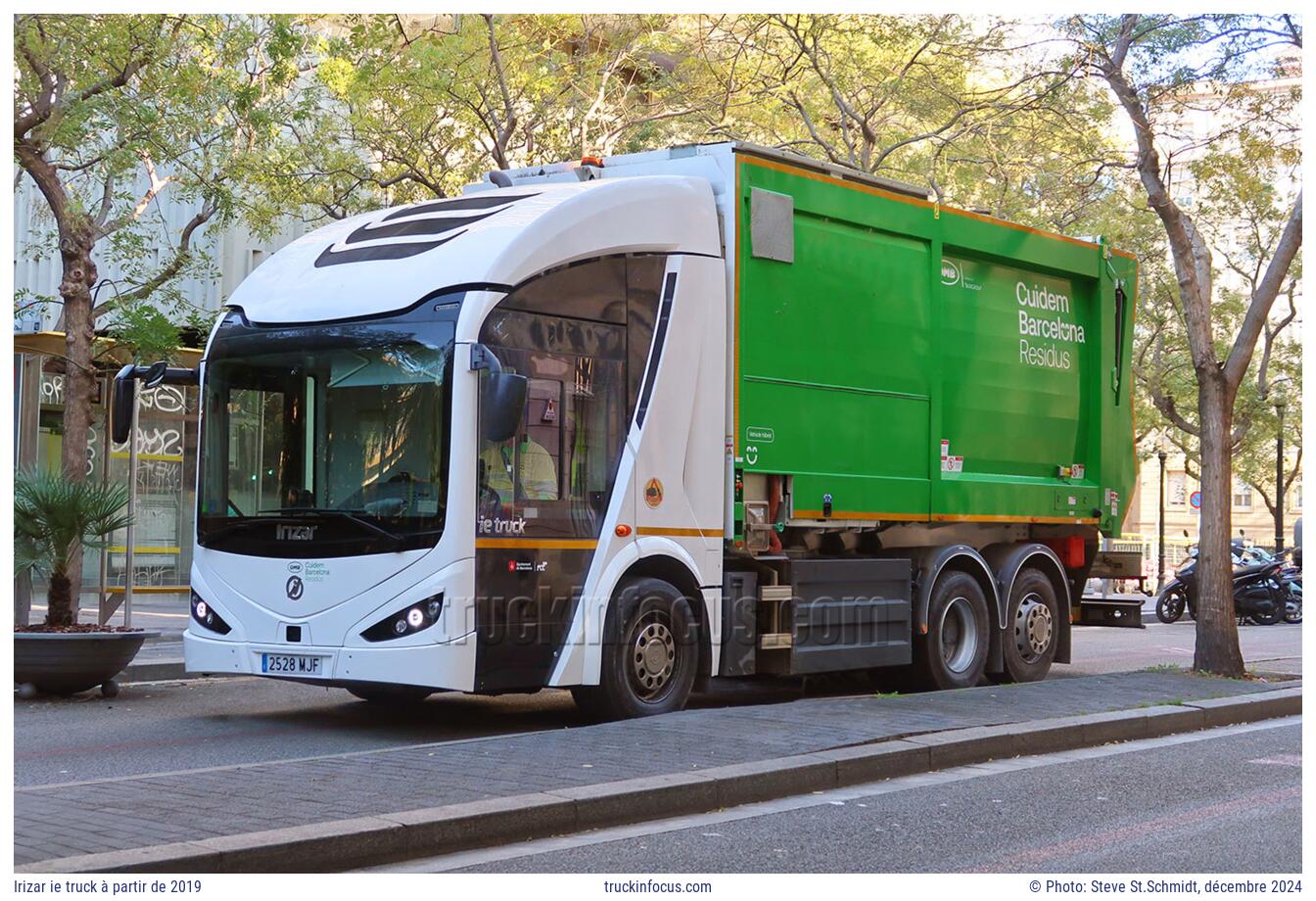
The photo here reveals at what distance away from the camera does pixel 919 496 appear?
12750mm

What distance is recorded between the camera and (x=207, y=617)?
10445mm

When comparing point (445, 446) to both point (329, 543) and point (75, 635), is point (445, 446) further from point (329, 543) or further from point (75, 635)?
point (75, 635)

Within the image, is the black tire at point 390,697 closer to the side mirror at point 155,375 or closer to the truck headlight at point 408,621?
the truck headlight at point 408,621

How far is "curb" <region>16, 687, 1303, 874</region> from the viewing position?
5.95m

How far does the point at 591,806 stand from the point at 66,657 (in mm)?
6138

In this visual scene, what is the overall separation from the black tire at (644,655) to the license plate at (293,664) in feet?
5.25

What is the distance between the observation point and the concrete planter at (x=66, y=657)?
11789 mm

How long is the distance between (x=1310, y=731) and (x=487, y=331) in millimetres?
6269

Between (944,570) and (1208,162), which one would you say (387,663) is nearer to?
(944,570)

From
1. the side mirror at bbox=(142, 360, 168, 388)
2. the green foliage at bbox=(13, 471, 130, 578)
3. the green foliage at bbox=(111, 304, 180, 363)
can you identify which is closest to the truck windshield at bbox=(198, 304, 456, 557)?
the side mirror at bbox=(142, 360, 168, 388)

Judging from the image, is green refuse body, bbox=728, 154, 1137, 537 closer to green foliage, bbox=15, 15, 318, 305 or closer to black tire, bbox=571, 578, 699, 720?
black tire, bbox=571, 578, 699, 720

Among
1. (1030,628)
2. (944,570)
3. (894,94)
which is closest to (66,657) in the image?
(944,570)

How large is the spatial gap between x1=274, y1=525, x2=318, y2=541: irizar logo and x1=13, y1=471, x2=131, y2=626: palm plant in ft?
8.90

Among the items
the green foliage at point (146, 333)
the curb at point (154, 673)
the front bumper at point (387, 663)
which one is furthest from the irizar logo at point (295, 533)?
the green foliage at point (146, 333)
